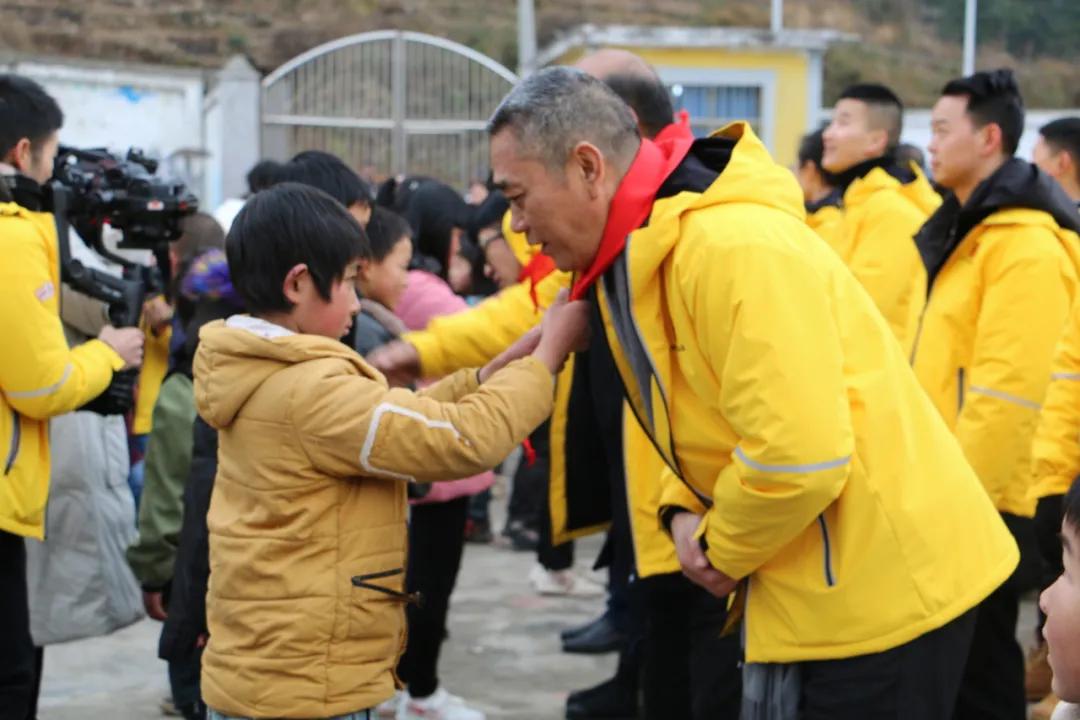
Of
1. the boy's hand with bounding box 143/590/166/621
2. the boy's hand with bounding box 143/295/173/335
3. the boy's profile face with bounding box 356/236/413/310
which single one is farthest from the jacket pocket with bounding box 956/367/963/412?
the boy's hand with bounding box 143/295/173/335

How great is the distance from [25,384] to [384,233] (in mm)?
1161

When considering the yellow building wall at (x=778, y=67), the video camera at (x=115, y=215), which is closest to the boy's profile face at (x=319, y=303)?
the video camera at (x=115, y=215)

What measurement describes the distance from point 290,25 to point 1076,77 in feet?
62.1

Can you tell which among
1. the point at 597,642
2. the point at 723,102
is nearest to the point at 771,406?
the point at 597,642

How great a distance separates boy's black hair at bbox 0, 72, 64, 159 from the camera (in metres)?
4.29

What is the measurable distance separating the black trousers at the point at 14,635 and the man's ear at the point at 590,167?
87.5 inches

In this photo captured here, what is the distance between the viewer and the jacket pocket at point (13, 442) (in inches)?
156

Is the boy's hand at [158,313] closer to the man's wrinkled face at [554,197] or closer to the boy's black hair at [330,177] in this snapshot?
the boy's black hair at [330,177]

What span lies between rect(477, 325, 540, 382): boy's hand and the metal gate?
1375 centimetres

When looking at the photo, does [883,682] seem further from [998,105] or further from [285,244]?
[998,105]

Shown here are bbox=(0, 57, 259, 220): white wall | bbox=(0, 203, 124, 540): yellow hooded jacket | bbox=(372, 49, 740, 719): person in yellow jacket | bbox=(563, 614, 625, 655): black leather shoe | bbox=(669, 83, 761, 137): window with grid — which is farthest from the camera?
bbox=(669, 83, 761, 137): window with grid

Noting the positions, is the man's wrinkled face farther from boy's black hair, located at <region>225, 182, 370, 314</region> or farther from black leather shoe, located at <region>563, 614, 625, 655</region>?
black leather shoe, located at <region>563, 614, 625, 655</region>

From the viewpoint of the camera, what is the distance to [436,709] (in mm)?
5129

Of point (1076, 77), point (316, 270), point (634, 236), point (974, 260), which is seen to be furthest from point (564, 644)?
point (1076, 77)
